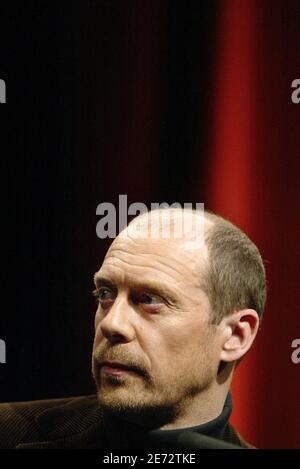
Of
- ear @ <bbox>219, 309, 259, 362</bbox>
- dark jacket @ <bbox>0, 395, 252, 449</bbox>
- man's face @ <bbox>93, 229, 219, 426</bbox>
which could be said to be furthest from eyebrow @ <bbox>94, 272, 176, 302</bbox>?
dark jacket @ <bbox>0, 395, 252, 449</bbox>

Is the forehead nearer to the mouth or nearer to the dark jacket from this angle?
the mouth

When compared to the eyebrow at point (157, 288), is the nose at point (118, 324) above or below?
below

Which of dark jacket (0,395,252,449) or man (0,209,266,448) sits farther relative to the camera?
dark jacket (0,395,252,449)

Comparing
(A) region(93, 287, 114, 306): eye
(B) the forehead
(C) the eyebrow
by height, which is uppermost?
(B) the forehead

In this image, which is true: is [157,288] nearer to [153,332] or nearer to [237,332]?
[153,332]

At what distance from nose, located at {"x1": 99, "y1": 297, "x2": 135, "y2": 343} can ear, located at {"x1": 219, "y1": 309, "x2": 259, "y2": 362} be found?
191 mm

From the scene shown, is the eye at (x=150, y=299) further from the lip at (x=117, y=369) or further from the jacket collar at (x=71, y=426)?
the jacket collar at (x=71, y=426)

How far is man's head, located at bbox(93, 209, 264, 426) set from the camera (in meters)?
1.09

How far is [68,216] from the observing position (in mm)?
1712

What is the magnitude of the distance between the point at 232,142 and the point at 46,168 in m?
0.53

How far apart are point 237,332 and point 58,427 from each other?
0.43m

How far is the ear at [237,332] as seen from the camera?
1198 mm

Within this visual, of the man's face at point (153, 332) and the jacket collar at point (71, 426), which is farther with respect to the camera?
the jacket collar at point (71, 426)

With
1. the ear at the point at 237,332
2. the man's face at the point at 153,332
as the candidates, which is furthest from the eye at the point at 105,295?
the ear at the point at 237,332
